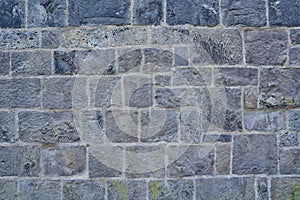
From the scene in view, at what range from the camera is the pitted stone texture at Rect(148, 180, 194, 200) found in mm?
3477

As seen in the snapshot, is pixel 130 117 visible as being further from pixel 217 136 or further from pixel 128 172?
pixel 217 136

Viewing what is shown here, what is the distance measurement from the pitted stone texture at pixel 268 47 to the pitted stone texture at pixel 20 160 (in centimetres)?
195

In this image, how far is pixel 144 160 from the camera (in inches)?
137

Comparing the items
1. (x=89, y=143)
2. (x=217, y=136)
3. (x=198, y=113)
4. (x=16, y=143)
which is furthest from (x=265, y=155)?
(x=16, y=143)

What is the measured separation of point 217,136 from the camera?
11.4 feet

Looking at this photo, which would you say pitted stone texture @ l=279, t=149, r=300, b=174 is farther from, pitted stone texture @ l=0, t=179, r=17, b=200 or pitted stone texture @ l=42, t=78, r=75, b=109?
A: pitted stone texture @ l=0, t=179, r=17, b=200

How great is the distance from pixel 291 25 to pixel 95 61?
64.8 inches

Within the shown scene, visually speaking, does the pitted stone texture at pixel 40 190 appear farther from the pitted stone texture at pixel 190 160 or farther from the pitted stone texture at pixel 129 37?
the pitted stone texture at pixel 129 37

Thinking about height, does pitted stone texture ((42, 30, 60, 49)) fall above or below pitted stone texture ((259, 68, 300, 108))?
above

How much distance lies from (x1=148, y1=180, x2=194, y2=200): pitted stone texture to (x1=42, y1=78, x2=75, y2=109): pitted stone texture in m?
0.97

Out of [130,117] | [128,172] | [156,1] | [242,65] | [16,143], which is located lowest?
[128,172]

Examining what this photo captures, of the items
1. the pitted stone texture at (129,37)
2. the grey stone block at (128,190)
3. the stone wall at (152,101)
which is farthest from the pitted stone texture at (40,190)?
the pitted stone texture at (129,37)

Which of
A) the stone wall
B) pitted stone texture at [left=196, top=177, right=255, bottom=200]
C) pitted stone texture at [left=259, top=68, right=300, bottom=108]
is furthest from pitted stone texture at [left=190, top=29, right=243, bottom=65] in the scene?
pitted stone texture at [left=196, top=177, right=255, bottom=200]

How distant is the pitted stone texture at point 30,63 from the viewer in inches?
138
